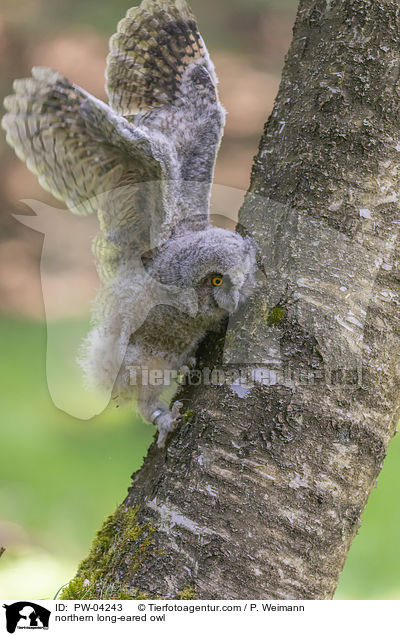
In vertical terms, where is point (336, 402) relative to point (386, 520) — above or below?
below

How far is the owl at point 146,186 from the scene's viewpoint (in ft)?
5.28

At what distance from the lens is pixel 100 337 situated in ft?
6.95

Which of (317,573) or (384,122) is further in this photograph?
(384,122)

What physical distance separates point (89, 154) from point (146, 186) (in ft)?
0.71

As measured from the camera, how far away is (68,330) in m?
2.34

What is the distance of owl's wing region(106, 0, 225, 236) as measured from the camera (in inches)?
80.8
